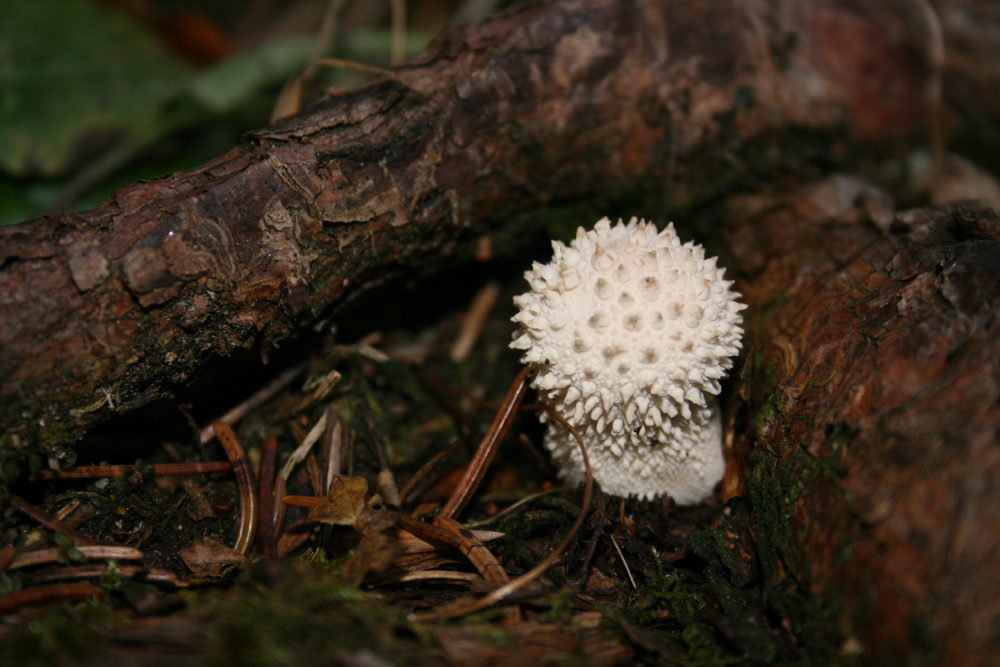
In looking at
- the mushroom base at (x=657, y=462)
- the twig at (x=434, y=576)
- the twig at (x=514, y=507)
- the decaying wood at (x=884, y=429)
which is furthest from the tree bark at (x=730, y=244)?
the twig at (x=434, y=576)

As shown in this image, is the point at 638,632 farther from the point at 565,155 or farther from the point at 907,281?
the point at 565,155

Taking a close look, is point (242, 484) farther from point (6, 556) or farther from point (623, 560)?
point (623, 560)

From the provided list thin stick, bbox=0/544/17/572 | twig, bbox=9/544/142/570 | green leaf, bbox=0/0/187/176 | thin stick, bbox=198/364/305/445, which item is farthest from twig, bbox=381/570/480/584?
green leaf, bbox=0/0/187/176

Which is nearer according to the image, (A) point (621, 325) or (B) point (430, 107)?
(A) point (621, 325)

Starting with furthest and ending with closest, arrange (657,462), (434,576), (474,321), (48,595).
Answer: (474,321) < (657,462) < (434,576) < (48,595)

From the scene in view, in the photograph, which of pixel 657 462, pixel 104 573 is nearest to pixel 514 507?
pixel 657 462

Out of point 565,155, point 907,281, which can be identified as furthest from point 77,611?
point 907,281

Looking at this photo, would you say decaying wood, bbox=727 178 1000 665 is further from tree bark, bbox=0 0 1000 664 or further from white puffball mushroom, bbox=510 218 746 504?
white puffball mushroom, bbox=510 218 746 504
